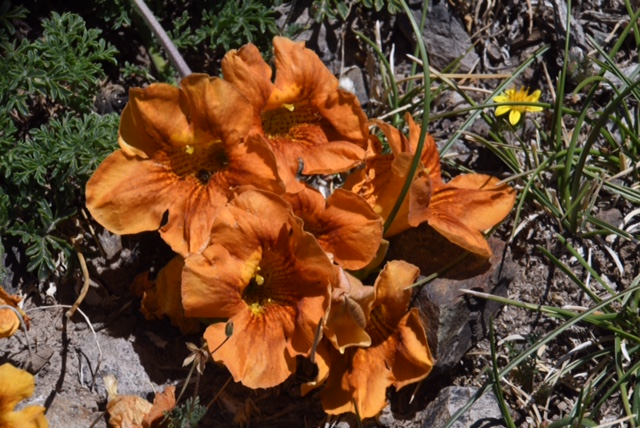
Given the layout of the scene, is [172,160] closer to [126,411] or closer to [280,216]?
[280,216]

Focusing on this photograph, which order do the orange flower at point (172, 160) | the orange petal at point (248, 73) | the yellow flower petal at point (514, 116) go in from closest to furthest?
the orange flower at point (172, 160) < the orange petal at point (248, 73) < the yellow flower petal at point (514, 116)

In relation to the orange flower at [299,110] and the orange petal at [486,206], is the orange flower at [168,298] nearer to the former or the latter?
the orange flower at [299,110]

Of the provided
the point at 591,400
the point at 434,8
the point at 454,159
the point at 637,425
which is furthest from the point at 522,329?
the point at 434,8

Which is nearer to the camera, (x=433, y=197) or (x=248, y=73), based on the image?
(x=248, y=73)

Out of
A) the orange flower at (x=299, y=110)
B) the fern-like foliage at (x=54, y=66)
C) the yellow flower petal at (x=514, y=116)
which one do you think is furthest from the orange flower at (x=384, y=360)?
the fern-like foliage at (x=54, y=66)

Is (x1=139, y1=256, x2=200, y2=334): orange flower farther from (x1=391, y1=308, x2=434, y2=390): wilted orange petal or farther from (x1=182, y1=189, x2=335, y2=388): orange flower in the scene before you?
(x1=391, y1=308, x2=434, y2=390): wilted orange petal

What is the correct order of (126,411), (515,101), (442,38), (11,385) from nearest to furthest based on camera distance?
(11,385), (126,411), (515,101), (442,38)


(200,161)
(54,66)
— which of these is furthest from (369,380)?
(54,66)

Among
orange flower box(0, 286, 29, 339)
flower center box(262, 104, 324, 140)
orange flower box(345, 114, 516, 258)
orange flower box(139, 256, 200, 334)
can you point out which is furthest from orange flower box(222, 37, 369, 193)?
orange flower box(0, 286, 29, 339)
